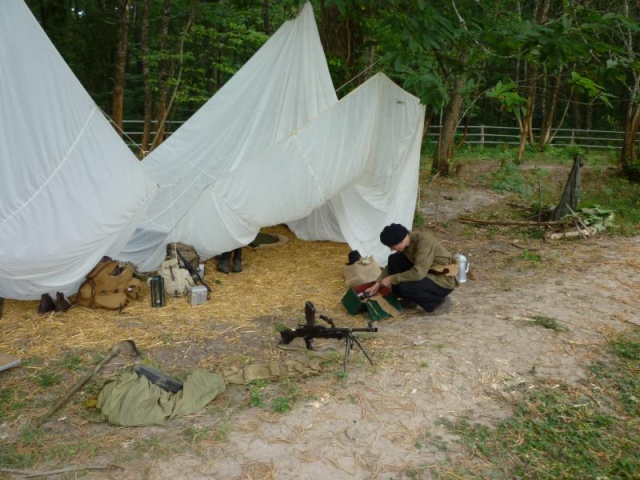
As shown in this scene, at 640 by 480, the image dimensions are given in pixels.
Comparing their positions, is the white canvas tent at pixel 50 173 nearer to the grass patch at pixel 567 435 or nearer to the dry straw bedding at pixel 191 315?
the dry straw bedding at pixel 191 315

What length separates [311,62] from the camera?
18.8 feet

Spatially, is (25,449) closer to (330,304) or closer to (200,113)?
(330,304)

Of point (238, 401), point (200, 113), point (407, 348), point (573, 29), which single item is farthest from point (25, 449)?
point (573, 29)

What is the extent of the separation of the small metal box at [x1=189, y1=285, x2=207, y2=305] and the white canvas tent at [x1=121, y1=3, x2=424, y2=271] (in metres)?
0.58

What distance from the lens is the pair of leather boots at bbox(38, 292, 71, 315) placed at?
4.54 m

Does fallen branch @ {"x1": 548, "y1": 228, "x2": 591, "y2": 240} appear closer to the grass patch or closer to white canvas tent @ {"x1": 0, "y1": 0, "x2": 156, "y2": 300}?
the grass patch

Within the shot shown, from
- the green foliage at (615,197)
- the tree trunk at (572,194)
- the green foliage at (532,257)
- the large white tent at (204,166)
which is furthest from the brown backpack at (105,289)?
the green foliage at (615,197)

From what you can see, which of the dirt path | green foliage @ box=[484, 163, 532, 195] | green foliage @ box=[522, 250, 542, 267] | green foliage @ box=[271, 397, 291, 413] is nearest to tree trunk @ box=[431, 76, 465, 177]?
green foliage @ box=[484, 163, 532, 195]

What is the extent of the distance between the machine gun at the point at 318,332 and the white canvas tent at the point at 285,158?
5.30 feet

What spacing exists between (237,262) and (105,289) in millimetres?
1517

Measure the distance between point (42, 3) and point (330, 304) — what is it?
1436 centimetres

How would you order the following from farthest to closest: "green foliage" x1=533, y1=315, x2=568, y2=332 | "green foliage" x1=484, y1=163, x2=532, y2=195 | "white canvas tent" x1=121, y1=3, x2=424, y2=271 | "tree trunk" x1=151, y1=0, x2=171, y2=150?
"green foliage" x1=484, y1=163, x2=532, y2=195 < "tree trunk" x1=151, y1=0, x2=171, y2=150 < "white canvas tent" x1=121, y1=3, x2=424, y2=271 < "green foliage" x1=533, y1=315, x2=568, y2=332

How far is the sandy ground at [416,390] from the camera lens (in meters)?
2.65

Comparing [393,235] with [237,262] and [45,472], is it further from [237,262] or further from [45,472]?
[45,472]
